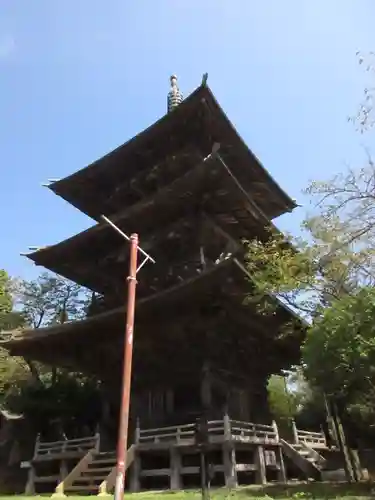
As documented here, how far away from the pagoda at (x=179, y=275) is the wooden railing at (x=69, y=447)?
6.08ft

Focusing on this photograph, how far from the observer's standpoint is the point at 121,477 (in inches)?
232

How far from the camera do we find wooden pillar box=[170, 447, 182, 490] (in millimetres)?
13559

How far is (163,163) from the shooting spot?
2078 centimetres

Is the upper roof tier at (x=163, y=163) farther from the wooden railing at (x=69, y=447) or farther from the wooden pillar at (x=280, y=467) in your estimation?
the wooden pillar at (x=280, y=467)

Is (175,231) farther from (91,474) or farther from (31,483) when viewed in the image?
(31,483)

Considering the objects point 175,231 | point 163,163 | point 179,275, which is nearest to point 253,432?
point 179,275

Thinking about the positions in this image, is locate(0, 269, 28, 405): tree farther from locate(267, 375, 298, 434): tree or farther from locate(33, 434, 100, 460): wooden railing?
locate(267, 375, 298, 434): tree

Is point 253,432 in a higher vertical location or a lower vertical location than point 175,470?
higher

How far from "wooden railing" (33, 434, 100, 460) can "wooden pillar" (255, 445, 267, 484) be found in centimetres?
535

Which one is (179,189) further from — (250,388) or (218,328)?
(250,388)

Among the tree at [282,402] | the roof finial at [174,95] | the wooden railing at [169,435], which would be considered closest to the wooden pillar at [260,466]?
the wooden railing at [169,435]

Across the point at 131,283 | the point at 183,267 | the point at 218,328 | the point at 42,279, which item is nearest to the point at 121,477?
the point at 131,283

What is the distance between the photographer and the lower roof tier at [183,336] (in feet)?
50.2

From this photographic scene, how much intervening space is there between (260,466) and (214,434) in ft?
7.13
